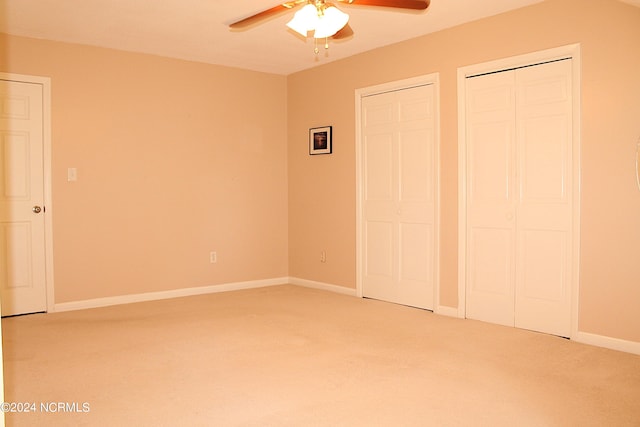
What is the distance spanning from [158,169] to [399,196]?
240 cm

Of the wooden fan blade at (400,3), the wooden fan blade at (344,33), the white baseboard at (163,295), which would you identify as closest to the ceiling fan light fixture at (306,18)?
the wooden fan blade at (400,3)

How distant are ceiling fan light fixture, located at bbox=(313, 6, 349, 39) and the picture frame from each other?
277 centimetres

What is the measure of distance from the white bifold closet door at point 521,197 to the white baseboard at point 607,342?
108 millimetres

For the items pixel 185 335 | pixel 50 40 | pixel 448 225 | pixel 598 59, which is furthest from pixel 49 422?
pixel 598 59

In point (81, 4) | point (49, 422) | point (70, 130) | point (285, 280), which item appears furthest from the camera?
point (285, 280)

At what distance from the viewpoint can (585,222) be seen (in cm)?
350

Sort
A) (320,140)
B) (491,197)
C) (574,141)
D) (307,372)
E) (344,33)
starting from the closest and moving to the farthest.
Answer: (307,372) < (344,33) < (574,141) < (491,197) < (320,140)

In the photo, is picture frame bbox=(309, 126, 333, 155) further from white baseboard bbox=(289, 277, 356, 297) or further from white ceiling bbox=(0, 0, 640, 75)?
white baseboard bbox=(289, 277, 356, 297)

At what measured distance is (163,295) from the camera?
5.19 m

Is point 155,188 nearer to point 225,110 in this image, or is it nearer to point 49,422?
point 225,110

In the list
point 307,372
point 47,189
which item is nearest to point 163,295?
point 47,189

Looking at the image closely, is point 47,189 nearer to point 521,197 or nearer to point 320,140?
point 320,140

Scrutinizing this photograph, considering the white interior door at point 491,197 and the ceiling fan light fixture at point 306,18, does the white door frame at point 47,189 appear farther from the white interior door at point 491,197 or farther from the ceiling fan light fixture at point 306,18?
the white interior door at point 491,197

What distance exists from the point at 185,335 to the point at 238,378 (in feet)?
Answer: 3.41
